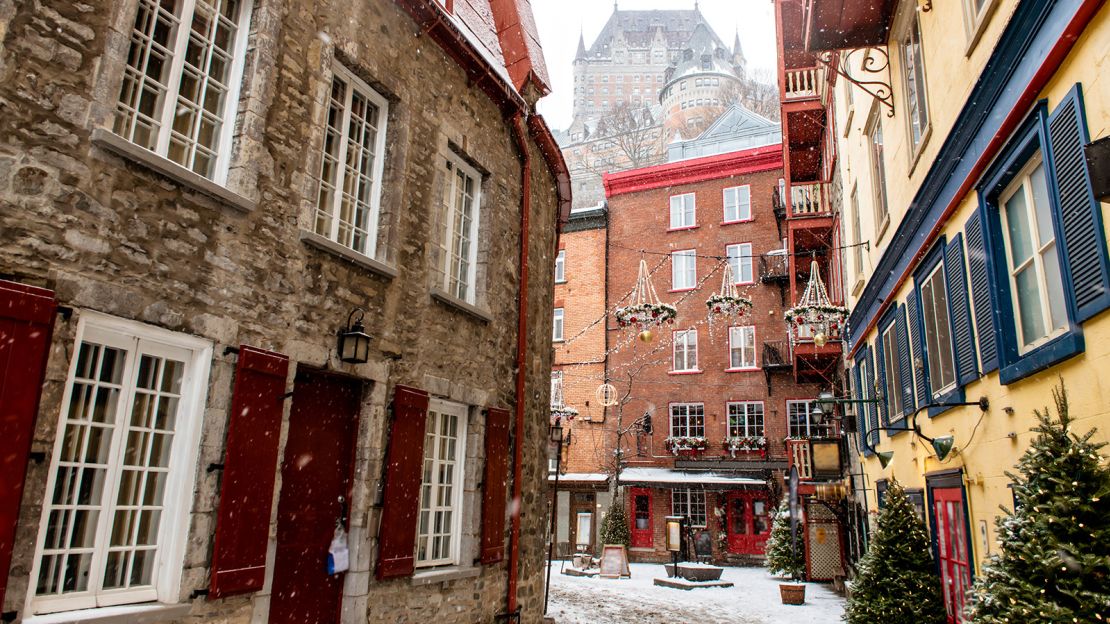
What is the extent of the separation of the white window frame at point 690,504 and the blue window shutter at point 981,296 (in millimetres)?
19170

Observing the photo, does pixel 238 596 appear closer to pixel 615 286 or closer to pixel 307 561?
pixel 307 561

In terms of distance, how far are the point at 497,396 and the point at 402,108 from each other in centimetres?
363

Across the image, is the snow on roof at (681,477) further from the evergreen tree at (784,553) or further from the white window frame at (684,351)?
the evergreen tree at (784,553)

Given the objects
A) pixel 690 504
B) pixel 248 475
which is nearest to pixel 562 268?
pixel 690 504

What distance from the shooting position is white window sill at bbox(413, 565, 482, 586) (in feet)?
24.6

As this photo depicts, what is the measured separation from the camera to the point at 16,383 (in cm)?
414

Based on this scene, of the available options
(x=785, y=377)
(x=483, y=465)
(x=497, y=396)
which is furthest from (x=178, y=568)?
(x=785, y=377)

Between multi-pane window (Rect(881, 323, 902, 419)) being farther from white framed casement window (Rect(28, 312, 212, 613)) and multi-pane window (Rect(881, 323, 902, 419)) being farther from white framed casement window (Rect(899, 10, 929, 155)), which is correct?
white framed casement window (Rect(28, 312, 212, 613))

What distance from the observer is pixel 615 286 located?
28672 mm

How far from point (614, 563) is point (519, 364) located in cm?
1208

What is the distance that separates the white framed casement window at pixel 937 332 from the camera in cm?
820

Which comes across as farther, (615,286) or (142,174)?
(615,286)

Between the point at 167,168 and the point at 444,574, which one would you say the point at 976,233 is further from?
the point at 167,168

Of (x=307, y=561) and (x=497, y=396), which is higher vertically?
(x=497, y=396)
